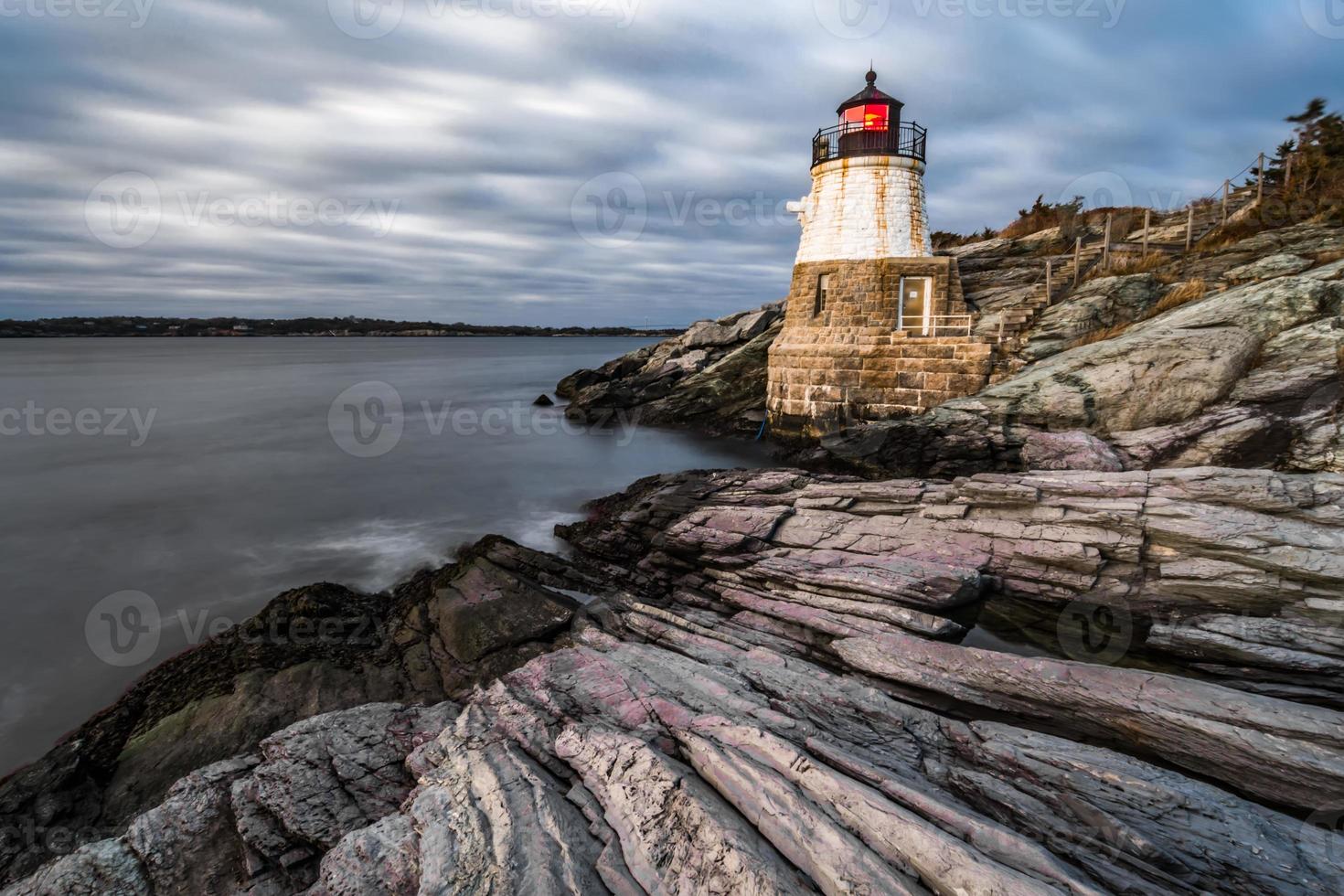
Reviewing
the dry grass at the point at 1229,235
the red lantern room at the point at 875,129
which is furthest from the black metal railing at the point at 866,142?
the dry grass at the point at 1229,235

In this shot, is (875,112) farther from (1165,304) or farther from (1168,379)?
(1168,379)

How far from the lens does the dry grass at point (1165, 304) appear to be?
15477 millimetres

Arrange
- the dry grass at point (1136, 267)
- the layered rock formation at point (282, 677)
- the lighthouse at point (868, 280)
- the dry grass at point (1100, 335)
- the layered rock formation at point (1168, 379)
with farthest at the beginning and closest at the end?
the lighthouse at point (868, 280)
the dry grass at point (1136, 267)
the dry grass at point (1100, 335)
the layered rock formation at point (1168, 379)
the layered rock formation at point (282, 677)

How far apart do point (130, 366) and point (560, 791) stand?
103653 mm

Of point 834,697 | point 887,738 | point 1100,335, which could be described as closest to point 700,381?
point 1100,335

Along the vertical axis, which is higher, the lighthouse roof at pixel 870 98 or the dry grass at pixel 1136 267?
the lighthouse roof at pixel 870 98

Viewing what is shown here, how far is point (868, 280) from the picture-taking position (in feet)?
63.9

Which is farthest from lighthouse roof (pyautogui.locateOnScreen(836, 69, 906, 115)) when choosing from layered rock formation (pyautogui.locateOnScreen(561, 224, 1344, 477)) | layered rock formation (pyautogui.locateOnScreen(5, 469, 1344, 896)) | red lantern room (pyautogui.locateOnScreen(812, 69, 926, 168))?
layered rock formation (pyautogui.locateOnScreen(5, 469, 1344, 896))

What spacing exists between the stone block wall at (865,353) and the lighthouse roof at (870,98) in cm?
516

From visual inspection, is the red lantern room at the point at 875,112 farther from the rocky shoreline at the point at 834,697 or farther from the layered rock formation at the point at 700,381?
the rocky shoreline at the point at 834,697

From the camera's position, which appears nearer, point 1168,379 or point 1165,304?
point 1168,379

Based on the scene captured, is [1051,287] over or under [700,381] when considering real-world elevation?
over

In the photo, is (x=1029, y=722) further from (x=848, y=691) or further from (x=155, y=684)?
(x=155, y=684)

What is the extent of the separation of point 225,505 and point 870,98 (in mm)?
22910
